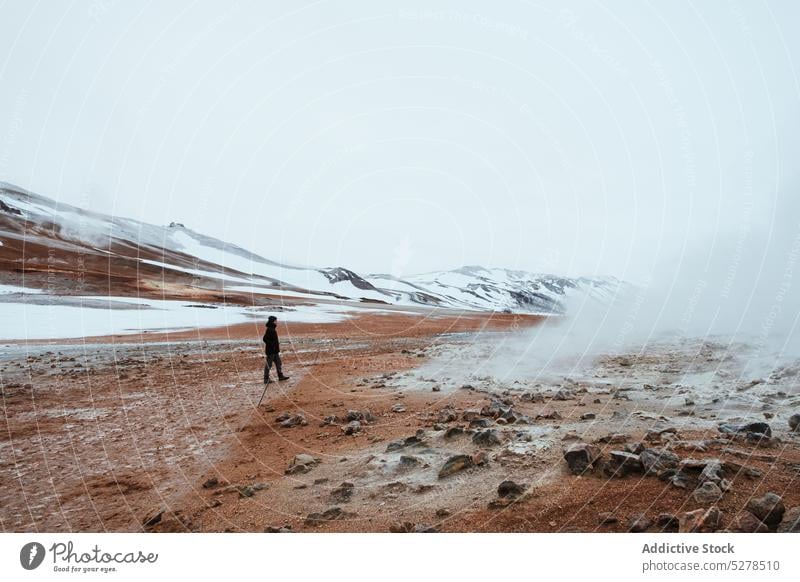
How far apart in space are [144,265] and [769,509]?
96671 millimetres

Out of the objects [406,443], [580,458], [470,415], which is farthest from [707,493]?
[470,415]

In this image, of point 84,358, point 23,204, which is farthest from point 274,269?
point 84,358

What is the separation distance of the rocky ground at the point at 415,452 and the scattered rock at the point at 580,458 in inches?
1.7

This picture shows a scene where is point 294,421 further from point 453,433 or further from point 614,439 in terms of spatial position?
point 614,439

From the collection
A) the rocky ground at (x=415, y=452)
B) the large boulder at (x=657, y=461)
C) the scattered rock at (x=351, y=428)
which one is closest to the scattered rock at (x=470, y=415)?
the rocky ground at (x=415, y=452)

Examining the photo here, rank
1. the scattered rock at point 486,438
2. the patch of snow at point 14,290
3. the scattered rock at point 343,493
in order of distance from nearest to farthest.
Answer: the scattered rock at point 343,493 → the scattered rock at point 486,438 → the patch of snow at point 14,290

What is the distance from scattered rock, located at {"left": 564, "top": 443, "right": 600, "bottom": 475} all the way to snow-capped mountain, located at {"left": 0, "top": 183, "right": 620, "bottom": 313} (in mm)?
29976

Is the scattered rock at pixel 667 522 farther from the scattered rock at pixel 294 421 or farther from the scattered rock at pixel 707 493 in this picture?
the scattered rock at pixel 294 421

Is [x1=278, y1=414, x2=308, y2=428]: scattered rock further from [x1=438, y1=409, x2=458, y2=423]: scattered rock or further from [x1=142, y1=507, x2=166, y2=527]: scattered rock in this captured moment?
[x1=142, y1=507, x2=166, y2=527]: scattered rock

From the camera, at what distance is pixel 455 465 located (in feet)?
21.0

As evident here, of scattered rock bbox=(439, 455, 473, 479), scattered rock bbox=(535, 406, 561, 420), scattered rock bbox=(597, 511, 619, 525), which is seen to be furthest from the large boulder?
scattered rock bbox=(535, 406, 561, 420)

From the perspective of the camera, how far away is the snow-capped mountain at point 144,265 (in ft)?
189

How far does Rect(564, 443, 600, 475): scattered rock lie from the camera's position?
5879 mm
